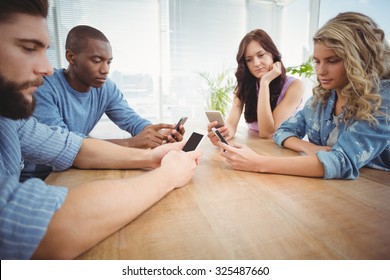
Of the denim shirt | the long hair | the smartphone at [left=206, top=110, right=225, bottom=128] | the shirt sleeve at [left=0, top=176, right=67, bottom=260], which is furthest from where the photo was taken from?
the long hair

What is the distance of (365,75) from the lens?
999 millimetres

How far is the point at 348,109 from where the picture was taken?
1019 mm

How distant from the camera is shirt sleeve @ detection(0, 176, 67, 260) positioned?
0.45 m

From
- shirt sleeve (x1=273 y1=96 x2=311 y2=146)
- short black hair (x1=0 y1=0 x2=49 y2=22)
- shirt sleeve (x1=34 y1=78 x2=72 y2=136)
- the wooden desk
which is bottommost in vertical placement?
the wooden desk

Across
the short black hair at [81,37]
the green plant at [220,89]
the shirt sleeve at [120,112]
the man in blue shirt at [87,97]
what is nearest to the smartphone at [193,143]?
the man in blue shirt at [87,97]

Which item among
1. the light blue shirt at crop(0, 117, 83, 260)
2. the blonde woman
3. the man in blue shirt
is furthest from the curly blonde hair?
the light blue shirt at crop(0, 117, 83, 260)

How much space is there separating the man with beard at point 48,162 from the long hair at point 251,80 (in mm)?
1201

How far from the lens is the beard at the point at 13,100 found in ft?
2.33

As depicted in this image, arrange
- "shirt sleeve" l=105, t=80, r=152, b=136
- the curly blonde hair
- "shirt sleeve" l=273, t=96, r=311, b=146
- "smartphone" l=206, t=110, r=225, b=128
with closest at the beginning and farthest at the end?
the curly blonde hair, "shirt sleeve" l=273, t=96, r=311, b=146, "smartphone" l=206, t=110, r=225, b=128, "shirt sleeve" l=105, t=80, r=152, b=136

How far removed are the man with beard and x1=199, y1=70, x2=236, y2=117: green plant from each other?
2.69 meters

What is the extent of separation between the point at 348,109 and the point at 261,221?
0.71m

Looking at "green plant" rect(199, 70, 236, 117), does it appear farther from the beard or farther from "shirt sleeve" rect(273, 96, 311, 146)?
the beard


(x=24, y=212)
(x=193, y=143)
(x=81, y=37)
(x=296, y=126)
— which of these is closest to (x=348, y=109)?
(x=296, y=126)
